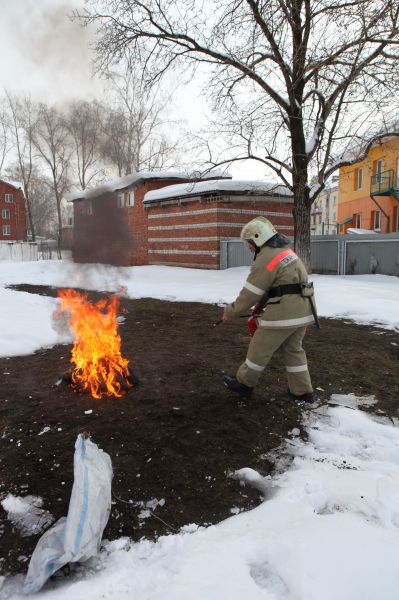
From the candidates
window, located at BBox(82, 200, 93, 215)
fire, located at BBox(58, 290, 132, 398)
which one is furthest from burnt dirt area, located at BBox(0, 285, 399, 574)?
window, located at BBox(82, 200, 93, 215)

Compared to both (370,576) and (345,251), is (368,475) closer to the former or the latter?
(370,576)

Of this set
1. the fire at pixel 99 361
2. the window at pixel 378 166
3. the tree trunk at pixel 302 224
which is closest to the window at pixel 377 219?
the window at pixel 378 166

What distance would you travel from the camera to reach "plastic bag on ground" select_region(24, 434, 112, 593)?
1974mm

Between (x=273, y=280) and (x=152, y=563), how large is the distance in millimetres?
2658

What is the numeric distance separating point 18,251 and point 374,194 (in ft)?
95.3

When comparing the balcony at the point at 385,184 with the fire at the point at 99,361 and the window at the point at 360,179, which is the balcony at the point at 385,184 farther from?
the fire at the point at 99,361

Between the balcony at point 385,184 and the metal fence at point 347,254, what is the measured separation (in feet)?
31.5

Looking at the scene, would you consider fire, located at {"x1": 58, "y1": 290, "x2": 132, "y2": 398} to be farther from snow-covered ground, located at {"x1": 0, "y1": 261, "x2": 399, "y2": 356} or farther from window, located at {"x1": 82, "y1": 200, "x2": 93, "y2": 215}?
window, located at {"x1": 82, "y1": 200, "x2": 93, "y2": 215}

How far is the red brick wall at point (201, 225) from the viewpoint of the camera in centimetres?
1688

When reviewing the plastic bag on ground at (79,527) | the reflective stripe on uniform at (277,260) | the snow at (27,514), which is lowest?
the snow at (27,514)

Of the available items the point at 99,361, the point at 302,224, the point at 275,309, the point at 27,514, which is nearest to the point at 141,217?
the point at 302,224

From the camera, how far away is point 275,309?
158 inches

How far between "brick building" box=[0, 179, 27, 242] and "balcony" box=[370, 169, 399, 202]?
42856mm

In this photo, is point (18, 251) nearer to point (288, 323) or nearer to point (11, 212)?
point (11, 212)
